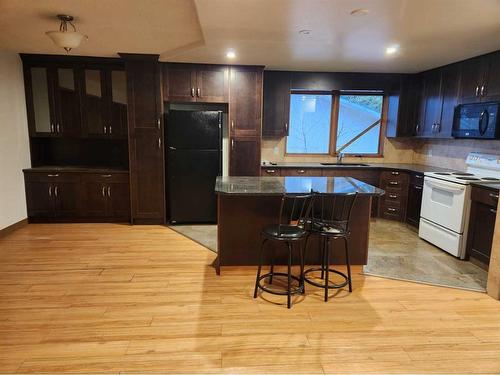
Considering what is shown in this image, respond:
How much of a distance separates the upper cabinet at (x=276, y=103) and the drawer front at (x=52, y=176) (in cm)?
284

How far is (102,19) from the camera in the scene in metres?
2.93

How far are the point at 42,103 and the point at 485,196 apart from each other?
18.2 ft

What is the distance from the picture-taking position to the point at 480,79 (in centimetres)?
383

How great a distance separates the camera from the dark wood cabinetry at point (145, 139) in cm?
441

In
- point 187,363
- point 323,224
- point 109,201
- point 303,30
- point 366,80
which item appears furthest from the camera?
point 366,80

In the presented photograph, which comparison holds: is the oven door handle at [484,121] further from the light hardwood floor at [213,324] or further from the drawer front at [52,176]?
the drawer front at [52,176]

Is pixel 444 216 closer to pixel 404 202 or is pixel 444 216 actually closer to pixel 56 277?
pixel 404 202

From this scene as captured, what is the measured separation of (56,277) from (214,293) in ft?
5.03

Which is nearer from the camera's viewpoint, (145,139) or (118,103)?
(145,139)

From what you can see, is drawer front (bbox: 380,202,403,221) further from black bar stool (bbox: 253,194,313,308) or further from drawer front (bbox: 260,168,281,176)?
black bar stool (bbox: 253,194,313,308)

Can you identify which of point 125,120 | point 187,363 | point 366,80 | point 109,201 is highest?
point 366,80

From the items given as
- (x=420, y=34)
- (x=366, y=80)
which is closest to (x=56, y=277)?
(x=420, y=34)

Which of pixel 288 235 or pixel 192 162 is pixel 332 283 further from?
pixel 192 162

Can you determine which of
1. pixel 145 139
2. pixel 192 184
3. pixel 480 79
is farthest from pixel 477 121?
pixel 145 139
